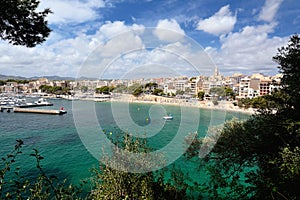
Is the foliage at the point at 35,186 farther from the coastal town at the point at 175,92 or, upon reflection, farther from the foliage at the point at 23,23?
the coastal town at the point at 175,92

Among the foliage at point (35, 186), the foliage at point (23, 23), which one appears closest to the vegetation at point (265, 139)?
the foliage at point (35, 186)

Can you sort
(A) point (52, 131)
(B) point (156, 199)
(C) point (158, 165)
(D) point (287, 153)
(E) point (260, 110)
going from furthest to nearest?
(A) point (52, 131), (E) point (260, 110), (C) point (158, 165), (B) point (156, 199), (D) point (287, 153)

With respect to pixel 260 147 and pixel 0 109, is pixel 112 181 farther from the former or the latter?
pixel 0 109

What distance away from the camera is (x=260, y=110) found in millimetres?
5129

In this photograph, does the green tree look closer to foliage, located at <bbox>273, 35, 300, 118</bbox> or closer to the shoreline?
the shoreline

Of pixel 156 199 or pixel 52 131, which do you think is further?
pixel 52 131

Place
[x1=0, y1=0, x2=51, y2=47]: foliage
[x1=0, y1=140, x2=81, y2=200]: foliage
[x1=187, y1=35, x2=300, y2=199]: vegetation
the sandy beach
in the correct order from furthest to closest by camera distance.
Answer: the sandy beach → [x1=187, y1=35, x2=300, y2=199]: vegetation → [x1=0, y1=0, x2=51, y2=47]: foliage → [x1=0, y1=140, x2=81, y2=200]: foliage

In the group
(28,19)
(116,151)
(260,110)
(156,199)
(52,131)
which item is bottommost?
(52,131)

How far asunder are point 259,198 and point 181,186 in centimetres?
137

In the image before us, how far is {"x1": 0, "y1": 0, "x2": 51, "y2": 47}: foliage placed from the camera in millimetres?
3105

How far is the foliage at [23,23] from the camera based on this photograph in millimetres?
3105

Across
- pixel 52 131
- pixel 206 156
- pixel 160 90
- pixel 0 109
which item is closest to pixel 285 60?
pixel 206 156

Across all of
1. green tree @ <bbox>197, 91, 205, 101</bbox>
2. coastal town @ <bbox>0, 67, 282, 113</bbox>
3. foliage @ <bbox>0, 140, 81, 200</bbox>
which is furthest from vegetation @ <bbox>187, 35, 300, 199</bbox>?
green tree @ <bbox>197, 91, 205, 101</bbox>

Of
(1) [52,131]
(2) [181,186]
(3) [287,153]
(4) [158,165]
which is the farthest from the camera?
(1) [52,131]
